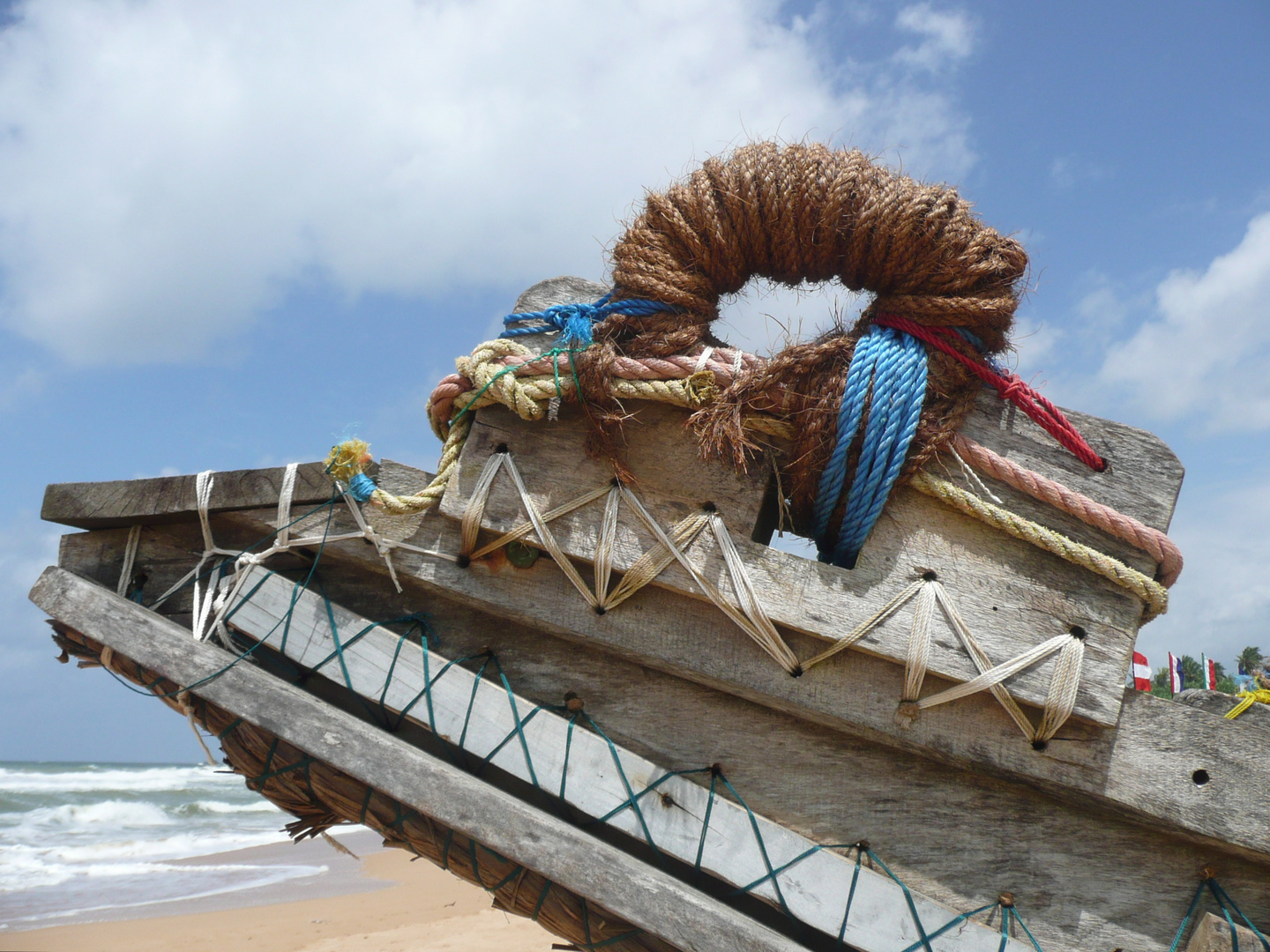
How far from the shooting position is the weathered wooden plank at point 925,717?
6.92ft

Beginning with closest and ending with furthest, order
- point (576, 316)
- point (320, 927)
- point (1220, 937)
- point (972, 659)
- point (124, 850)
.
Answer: point (1220, 937)
point (972, 659)
point (576, 316)
point (320, 927)
point (124, 850)

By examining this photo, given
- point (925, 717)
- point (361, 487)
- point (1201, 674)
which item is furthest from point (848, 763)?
point (1201, 674)

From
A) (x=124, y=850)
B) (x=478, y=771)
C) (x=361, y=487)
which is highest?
(x=361, y=487)

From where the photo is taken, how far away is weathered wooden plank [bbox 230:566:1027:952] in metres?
2.16

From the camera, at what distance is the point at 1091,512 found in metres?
2.20

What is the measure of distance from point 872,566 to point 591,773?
0.92 meters

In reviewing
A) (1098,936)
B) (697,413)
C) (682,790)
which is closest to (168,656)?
(682,790)

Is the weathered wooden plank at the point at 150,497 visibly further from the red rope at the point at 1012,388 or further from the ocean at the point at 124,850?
the ocean at the point at 124,850

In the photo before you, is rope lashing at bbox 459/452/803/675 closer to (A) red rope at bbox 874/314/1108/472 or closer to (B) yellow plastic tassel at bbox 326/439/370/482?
(B) yellow plastic tassel at bbox 326/439/370/482

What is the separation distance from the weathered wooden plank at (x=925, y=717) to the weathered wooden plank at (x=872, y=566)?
0.10m

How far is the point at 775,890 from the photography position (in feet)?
7.20

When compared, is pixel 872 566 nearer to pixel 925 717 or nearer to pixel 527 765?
pixel 925 717

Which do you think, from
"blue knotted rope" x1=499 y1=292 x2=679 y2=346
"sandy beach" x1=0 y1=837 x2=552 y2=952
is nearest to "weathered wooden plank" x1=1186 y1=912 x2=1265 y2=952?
"blue knotted rope" x1=499 y1=292 x2=679 y2=346

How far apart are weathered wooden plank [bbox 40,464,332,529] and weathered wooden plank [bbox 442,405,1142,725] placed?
64 centimetres
